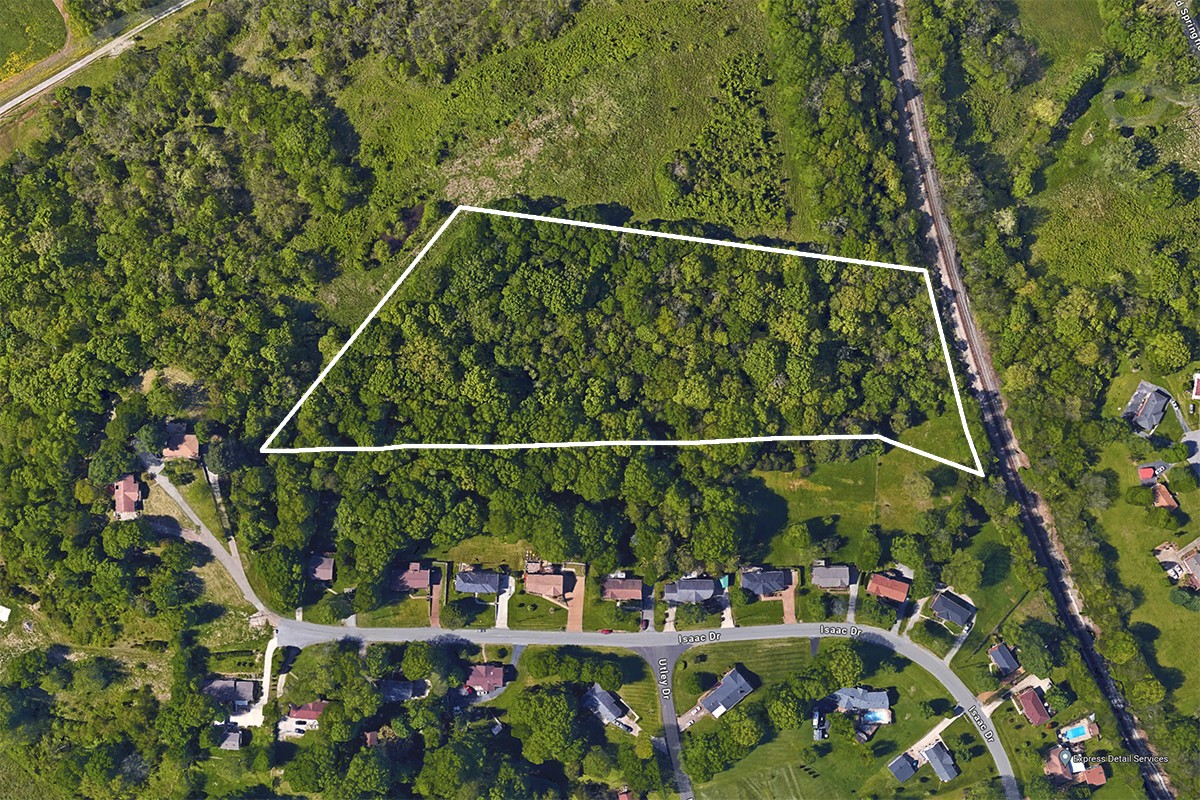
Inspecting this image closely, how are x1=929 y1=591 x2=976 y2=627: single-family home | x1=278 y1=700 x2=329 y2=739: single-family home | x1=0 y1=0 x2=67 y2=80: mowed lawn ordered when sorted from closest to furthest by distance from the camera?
x1=278 y1=700 x2=329 y2=739: single-family home < x1=929 y1=591 x2=976 y2=627: single-family home < x1=0 y1=0 x2=67 y2=80: mowed lawn

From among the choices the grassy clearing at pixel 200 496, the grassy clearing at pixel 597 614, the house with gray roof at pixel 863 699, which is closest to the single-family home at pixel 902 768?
the house with gray roof at pixel 863 699

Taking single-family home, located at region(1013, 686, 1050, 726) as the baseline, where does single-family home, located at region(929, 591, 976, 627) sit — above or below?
above

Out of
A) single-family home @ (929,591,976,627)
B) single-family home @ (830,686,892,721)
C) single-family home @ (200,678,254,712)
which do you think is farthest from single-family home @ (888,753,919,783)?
single-family home @ (200,678,254,712)

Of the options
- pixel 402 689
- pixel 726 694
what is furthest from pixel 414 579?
pixel 726 694

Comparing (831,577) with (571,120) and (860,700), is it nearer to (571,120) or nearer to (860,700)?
(860,700)

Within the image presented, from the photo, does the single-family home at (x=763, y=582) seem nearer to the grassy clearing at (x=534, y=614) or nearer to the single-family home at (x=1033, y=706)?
the grassy clearing at (x=534, y=614)

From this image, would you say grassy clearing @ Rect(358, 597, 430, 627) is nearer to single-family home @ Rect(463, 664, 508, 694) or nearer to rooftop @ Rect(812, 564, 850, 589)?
single-family home @ Rect(463, 664, 508, 694)

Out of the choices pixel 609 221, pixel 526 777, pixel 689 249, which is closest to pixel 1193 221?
pixel 689 249
